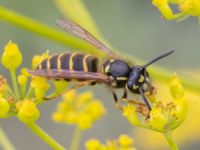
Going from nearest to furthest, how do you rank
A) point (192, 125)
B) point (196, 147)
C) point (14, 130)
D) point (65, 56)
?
point (65, 56), point (192, 125), point (196, 147), point (14, 130)

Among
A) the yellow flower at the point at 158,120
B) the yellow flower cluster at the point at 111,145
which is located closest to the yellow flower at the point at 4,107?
the yellow flower cluster at the point at 111,145

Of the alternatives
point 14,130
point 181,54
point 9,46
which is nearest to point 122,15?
point 181,54

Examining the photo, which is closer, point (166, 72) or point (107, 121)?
point (166, 72)

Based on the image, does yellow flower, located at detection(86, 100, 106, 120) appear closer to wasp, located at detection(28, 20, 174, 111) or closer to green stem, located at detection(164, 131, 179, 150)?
wasp, located at detection(28, 20, 174, 111)

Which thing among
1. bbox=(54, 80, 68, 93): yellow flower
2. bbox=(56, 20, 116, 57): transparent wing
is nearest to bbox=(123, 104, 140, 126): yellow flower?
bbox=(54, 80, 68, 93): yellow flower

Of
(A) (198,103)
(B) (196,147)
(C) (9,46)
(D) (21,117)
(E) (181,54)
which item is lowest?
(B) (196,147)

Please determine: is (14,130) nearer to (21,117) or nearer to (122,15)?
(122,15)

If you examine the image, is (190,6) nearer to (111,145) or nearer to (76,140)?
(111,145)
